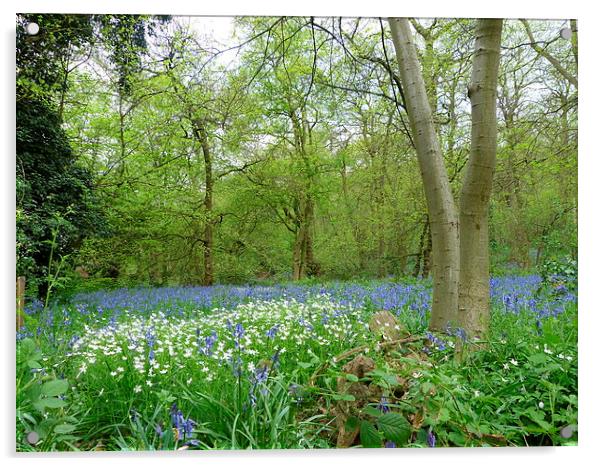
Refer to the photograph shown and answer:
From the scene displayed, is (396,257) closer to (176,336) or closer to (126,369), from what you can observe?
(176,336)

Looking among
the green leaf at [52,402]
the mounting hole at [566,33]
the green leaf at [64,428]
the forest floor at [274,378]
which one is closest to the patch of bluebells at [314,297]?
the forest floor at [274,378]

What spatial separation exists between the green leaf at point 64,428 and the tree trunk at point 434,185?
7.46ft

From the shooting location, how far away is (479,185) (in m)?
2.95

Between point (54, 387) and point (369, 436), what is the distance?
1.77m

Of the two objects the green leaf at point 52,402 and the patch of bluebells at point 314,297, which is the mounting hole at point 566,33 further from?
the green leaf at point 52,402

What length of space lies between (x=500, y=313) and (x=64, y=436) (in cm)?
281

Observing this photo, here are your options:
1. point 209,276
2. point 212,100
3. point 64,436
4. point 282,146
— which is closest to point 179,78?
point 212,100

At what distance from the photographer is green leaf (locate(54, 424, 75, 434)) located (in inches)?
95.0

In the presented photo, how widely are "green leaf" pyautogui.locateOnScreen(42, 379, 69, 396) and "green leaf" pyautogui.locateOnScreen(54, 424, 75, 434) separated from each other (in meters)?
0.17

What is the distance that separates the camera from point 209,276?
307cm

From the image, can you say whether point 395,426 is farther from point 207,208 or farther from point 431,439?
point 207,208

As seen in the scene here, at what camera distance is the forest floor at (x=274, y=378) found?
2.44 meters

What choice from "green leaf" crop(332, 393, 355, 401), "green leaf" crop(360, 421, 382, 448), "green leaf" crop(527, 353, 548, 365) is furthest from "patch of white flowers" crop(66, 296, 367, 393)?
"green leaf" crop(527, 353, 548, 365)

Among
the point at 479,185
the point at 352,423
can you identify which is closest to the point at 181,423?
the point at 352,423
